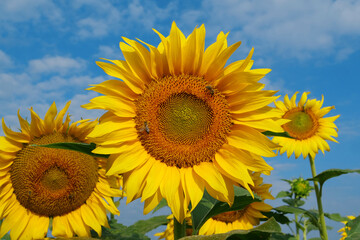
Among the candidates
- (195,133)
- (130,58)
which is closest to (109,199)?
(195,133)

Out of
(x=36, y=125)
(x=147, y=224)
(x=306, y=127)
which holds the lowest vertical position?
(x=147, y=224)

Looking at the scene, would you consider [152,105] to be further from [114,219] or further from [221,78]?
[114,219]

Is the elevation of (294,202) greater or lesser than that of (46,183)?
greater

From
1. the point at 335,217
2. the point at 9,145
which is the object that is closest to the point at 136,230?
A: the point at 9,145

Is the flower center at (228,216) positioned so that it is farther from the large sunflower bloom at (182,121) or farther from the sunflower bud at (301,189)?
the sunflower bud at (301,189)

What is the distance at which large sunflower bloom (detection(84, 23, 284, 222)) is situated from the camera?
270 cm

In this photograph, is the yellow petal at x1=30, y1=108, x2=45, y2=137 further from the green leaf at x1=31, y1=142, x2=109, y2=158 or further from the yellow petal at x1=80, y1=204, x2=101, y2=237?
the green leaf at x1=31, y1=142, x2=109, y2=158

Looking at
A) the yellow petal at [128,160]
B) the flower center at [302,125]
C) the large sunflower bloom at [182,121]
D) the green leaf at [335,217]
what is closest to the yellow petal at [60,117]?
the large sunflower bloom at [182,121]

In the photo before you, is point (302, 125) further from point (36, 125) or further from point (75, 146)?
point (75, 146)

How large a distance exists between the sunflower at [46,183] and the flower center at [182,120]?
1.78m

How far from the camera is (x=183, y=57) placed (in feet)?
9.25

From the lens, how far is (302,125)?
7.59 m

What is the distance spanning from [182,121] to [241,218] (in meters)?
2.26

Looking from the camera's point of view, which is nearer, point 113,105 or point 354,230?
point 113,105
